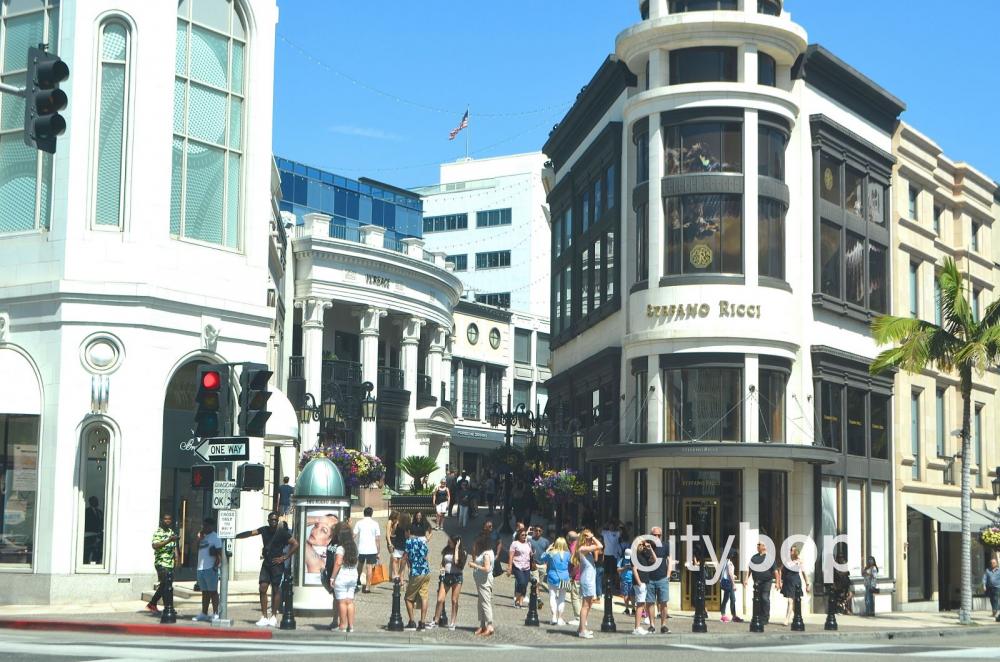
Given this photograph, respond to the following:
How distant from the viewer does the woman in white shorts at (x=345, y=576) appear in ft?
72.6

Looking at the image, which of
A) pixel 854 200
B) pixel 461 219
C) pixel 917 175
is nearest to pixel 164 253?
pixel 854 200

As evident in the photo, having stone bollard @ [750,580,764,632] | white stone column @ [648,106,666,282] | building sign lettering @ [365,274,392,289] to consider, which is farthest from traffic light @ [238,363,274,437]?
building sign lettering @ [365,274,392,289]

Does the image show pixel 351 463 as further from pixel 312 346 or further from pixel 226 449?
pixel 226 449

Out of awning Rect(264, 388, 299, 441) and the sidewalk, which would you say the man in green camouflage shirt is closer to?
the sidewalk

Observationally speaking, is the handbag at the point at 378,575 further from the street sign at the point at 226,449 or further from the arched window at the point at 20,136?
the arched window at the point at 20,136

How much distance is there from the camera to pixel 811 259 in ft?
119

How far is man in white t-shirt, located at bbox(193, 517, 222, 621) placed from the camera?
23.1 metres

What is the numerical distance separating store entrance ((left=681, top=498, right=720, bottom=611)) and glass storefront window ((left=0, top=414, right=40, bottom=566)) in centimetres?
1521

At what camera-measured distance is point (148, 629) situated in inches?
857

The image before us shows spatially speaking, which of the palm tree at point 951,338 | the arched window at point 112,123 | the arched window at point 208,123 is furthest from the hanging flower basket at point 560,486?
the arched window at point 112,123

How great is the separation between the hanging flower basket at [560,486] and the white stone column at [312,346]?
2042 cm

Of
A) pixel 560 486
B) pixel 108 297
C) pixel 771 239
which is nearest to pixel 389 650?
pixel 108 297

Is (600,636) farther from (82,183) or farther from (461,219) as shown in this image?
(461,219)

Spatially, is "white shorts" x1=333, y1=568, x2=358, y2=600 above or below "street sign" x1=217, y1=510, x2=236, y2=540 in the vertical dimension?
below
